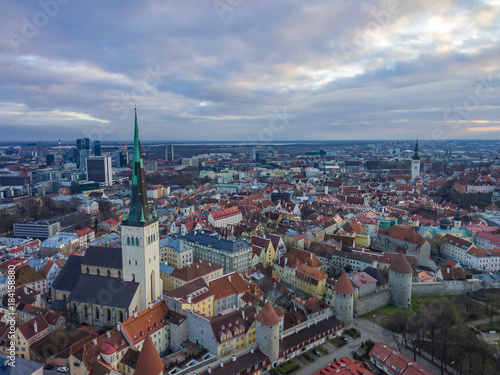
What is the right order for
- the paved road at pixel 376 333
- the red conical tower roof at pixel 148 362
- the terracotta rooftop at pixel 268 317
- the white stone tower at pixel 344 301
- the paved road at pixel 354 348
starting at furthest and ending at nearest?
the white stone tower at pixel 344 301
the paved road at pixel 376 333
the paved road at pixel 354 348
the terracotta rooftop at pixel 268 317
the red conical tower roof at pixel 148 362

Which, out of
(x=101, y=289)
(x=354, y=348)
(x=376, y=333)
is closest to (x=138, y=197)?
(x=101, y=289)

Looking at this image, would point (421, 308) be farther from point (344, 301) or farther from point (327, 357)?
point (327, 357)

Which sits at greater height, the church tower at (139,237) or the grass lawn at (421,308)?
the church tower at (139,237)

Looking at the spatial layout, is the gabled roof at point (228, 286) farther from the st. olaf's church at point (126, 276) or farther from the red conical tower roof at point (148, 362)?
the red conical tower roof at point (148, 362)

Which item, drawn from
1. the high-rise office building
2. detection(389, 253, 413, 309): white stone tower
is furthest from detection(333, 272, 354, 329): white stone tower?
the high-rise office building

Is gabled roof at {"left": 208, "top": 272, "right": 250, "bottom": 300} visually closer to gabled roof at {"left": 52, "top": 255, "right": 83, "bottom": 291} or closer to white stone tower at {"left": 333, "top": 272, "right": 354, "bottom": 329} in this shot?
white stone tower at {"left": 333, "top": 272, "right": 354, "bottom": 329}

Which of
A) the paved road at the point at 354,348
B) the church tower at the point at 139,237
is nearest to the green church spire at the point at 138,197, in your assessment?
the church tower at the point at 139,237

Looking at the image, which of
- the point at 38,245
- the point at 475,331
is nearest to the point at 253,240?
the point at 475,331
